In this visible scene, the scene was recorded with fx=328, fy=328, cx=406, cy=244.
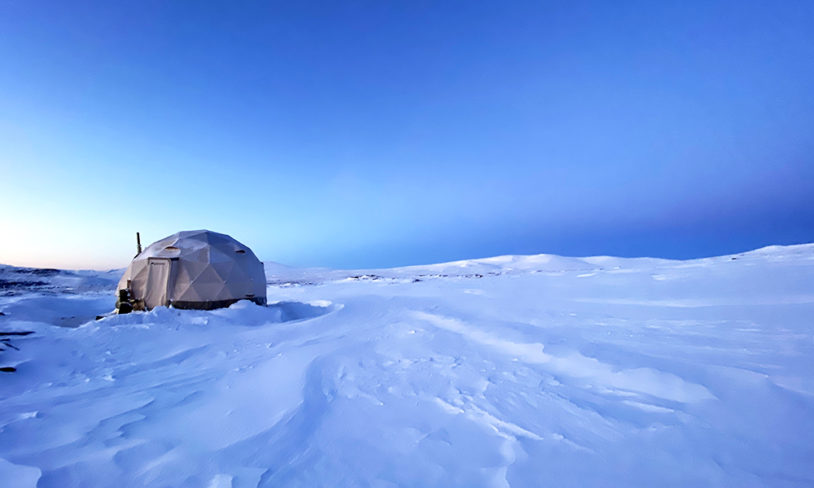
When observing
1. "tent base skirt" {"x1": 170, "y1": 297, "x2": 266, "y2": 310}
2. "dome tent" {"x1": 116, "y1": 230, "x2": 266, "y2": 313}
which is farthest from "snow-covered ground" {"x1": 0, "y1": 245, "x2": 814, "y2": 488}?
"dome tent" {"x1": 116, "y1": 230, "x2": 266, "y2": 313}

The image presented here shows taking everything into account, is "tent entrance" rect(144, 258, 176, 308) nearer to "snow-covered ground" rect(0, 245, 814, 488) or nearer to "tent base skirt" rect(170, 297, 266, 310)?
"tent base skirt" rect(170, 297, 266, 310)

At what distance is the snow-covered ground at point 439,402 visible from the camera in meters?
1.84

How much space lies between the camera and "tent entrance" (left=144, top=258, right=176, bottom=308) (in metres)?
8.80

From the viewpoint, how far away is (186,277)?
29.5ft

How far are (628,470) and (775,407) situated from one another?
1373 millimetres

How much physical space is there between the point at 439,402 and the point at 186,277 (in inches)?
350

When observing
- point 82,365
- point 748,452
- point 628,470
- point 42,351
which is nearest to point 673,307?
point 748,452

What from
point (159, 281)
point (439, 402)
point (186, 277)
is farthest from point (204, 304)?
point (439, 402)

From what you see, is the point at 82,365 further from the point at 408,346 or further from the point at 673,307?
the point at 673,307

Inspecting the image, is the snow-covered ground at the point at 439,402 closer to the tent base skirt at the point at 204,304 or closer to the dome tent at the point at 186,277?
the tent base skirt at the point at 204,304

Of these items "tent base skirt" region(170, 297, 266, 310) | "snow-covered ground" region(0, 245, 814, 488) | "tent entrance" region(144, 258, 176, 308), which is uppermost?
"tent entrance" region(144, 258, 176, 308)

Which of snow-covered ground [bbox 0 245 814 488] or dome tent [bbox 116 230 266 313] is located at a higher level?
dome tent [bbox 116 230 266 313]

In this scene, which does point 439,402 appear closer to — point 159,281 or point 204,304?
point 204,304

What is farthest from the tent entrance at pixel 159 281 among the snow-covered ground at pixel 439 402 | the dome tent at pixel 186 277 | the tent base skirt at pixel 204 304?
the snow-covered ground at pixel 439 402
